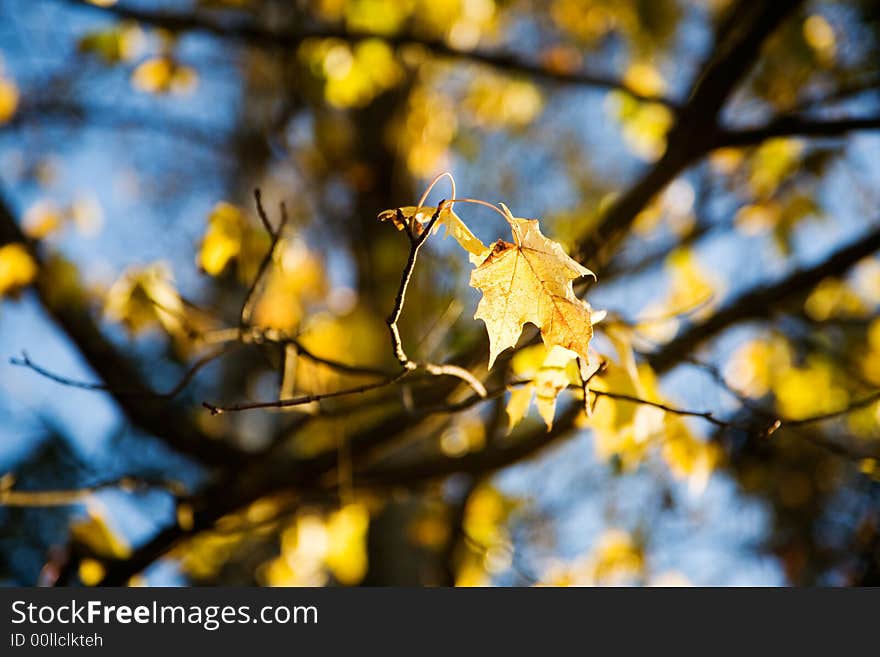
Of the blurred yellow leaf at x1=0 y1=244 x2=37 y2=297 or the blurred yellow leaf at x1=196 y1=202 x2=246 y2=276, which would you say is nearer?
the blurred yellow leaf at x1=196 y1=202 x2=246 y2=276

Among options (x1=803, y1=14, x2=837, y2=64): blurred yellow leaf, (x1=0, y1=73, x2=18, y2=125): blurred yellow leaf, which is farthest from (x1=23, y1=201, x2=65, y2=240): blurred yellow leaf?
(x1=803, y1=14, x2=837, y2=64): blurred yellow leaf

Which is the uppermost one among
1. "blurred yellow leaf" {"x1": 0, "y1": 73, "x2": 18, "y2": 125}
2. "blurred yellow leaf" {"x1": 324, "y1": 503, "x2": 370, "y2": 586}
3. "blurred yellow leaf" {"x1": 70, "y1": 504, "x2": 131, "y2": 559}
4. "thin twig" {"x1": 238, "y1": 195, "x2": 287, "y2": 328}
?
"blurred yellow leaf" {"x1": 0, "y1": 73, "x2": 18, "y2": 125}

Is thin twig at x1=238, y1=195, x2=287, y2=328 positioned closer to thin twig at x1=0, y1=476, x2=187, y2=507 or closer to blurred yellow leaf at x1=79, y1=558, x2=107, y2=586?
thin twig at x1=0, y1=476, x2=187, y2=507

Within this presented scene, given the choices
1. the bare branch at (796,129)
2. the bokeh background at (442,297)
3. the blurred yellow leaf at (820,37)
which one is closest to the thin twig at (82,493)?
the bokeh background at (442,297)

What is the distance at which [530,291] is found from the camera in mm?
971

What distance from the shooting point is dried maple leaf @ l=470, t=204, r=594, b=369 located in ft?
3.08

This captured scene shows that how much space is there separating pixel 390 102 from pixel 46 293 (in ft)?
6.75

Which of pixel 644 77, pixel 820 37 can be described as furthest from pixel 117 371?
pixel 820 37

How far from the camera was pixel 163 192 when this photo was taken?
21.1ft

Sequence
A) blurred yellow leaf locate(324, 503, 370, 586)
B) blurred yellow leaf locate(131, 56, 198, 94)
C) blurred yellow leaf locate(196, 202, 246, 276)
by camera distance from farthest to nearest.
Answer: blurred yellow leaf locate(131, 56, 198, 94) < blurred yellow leaf locate(324, 503, 370, 586) < blurred yellow leaf locate(196, 202, 246, 276)

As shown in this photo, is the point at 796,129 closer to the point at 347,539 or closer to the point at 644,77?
the point at 644,77

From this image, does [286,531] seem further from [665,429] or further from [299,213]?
[299,213]

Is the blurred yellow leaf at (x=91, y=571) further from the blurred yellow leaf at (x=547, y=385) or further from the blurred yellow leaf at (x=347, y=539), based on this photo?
the blurred yellow leaf at (x=547, y=385)

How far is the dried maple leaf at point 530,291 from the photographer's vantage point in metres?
0.94
